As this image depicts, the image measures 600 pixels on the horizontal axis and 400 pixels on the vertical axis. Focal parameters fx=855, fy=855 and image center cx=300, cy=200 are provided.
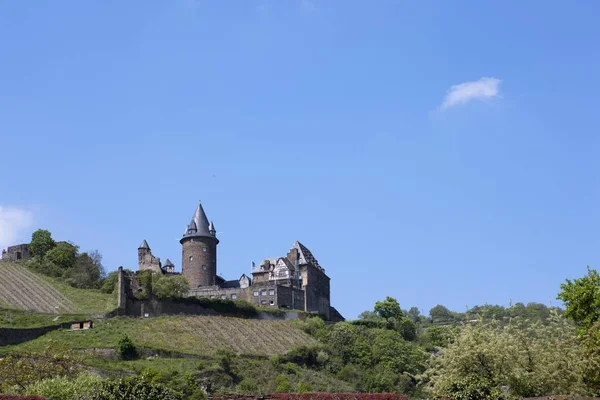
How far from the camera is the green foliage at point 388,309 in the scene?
106938mm

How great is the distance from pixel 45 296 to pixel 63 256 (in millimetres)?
14608

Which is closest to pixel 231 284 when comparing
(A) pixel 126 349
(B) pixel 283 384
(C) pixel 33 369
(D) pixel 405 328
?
(D) pixel 405 328

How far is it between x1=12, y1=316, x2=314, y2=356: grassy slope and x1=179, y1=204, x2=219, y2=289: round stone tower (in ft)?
52.1

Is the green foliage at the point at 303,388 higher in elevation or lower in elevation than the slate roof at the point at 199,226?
lower

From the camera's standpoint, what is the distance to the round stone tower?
343 ft

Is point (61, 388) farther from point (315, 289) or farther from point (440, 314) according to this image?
point (440, 314)

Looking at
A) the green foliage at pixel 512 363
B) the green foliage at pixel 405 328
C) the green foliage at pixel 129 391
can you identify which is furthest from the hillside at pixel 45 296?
the green foliage at pixel 129 391

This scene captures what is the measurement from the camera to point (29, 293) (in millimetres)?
85562

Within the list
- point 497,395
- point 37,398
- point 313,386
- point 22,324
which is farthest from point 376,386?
point 37,398

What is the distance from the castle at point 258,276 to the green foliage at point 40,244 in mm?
A: 11916

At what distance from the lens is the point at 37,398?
27547 millimetres

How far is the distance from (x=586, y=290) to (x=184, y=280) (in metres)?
53.7

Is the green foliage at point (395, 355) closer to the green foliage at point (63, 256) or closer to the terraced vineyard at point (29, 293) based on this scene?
the terraced vineyard at point (29, 293)

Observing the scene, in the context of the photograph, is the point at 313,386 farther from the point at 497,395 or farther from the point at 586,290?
the point at 497,395
